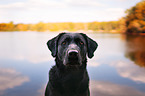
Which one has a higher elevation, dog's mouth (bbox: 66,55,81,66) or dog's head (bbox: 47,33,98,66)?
dog's head (bbox: 47,33,98,66)

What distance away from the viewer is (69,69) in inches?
142

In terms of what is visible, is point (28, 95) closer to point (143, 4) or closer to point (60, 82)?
point (60, 82)

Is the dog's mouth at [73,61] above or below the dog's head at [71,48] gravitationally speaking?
below

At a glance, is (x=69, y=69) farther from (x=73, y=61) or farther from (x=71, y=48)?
(x=71, y=48)

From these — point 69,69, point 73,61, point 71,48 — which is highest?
point 71,48

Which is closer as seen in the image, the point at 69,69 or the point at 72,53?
the point at 72,53

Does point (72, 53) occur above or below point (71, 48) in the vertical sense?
below

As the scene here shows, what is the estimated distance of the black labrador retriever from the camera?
3467 millimetres

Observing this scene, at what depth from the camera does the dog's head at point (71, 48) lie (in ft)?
11.4

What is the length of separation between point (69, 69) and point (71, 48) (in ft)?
1.56

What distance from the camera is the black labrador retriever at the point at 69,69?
3467 millimetres

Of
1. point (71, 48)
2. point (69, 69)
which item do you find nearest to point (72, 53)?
point (71, 48)

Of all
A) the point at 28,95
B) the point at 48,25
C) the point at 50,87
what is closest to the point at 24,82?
the point at 28,95

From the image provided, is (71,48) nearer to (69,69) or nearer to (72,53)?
(72,53)
